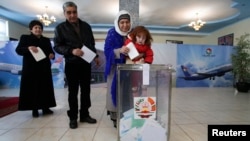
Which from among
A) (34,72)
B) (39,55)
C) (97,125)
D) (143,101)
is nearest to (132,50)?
(143,101)

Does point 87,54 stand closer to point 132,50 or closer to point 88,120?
point 132,50

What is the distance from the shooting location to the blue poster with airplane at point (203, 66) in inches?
221

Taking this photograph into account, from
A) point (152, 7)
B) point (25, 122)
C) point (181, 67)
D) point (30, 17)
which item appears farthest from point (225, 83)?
point (30, 17)

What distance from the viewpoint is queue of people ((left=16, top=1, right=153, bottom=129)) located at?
1765 millimetres

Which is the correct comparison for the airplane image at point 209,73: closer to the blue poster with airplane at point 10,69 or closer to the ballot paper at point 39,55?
the blue poster with airplane at point 10,69

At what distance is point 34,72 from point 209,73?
5060 mm

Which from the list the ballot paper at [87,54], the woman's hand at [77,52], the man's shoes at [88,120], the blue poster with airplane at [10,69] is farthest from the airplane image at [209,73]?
the woman's hand at [77,52]

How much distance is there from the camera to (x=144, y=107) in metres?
1.37

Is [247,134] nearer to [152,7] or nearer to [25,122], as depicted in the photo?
[25,122]

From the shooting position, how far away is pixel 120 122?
143cm

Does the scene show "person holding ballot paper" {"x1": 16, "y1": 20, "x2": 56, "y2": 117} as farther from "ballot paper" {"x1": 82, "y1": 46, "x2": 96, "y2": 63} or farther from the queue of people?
"ballot paper" {"x1": 82, "y1": 46, "x2": 96, "y2": 63}

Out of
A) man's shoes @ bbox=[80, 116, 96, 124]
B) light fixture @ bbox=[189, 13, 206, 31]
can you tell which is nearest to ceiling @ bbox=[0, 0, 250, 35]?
light fixture @ bbox=[189, 13, 206, 31]

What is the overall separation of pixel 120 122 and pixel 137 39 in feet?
2.32

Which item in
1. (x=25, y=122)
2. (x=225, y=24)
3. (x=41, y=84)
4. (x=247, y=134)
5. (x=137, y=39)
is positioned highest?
(x=225, y=24)
